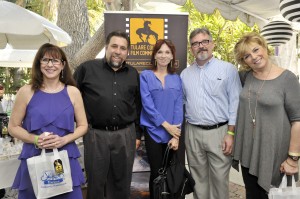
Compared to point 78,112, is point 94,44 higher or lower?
higher

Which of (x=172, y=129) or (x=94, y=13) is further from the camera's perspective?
(x=94, y=13)

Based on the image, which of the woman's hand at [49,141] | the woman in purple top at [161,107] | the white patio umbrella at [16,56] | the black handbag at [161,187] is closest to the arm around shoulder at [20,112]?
the woman's hand at [49,141]

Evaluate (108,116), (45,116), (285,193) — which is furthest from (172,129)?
(45,116)

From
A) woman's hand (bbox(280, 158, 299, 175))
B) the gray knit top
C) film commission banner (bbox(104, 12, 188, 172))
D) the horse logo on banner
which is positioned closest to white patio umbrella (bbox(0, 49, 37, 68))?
film commission banner (bbox(104, 12, 188, 172))

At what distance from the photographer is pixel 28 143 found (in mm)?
2453

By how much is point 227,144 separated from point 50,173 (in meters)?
1.68

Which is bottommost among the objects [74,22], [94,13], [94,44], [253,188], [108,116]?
[253,188]

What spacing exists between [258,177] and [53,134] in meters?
1.72

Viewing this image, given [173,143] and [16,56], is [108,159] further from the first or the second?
[16,56]

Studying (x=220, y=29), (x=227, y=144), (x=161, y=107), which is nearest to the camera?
(x=227, y=144)

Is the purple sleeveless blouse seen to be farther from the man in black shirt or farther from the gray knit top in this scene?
the gray knit top

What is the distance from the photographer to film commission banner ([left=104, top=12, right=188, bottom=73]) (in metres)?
3.91

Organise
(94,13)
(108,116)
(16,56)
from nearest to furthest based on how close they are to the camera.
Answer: (108,116)
(16,56)
(94,13)

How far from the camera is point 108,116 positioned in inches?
118
